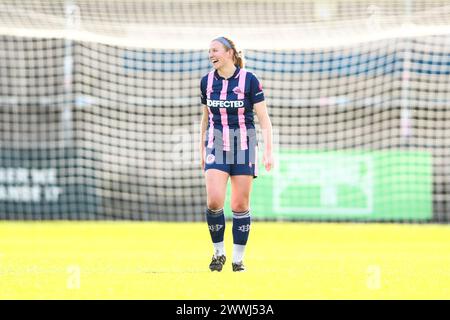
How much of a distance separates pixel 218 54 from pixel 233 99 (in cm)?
38

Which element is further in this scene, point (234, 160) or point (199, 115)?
point (199, 115)

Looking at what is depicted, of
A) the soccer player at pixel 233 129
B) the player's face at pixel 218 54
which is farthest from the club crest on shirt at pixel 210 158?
the player's face at pixel 218 54

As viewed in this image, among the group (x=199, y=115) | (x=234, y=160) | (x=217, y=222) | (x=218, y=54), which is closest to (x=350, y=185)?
(x=199, y=115)

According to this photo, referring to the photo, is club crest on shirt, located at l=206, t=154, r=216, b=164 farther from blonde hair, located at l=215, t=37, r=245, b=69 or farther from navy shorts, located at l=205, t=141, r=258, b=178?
blonde hair, located at l=215, t=37, r=245, b=69

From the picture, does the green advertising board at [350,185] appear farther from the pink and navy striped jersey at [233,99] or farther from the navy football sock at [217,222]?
the pink and navy striped jersey at [233,99]

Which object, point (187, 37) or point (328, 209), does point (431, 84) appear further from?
point (187, 37)

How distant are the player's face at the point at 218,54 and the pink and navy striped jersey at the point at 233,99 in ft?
0.46

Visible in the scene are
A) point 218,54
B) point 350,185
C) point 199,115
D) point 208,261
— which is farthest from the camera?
point 199,115

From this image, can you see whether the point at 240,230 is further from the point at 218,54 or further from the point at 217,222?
the point at 218,54

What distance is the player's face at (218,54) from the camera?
8.13 m

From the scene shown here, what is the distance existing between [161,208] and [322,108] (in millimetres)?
3330

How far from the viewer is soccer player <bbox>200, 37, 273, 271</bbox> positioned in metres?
8.17

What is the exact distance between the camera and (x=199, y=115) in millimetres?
16938

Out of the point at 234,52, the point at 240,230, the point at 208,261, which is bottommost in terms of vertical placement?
the point at 208,261
